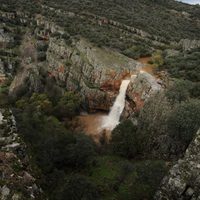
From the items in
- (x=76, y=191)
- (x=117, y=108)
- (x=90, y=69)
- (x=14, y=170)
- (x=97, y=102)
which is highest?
(x=14, y=170)

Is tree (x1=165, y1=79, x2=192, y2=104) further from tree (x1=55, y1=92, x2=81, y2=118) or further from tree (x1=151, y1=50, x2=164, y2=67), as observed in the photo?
tree (x1=55, y1=92, x2=81, y2=118)

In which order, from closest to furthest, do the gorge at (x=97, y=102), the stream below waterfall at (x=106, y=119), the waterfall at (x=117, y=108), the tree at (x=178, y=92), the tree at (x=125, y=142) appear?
the gorge at (x=97, y=102), the tree at (x=125, y=142), the tree at (x=178, y=92), the stream below waterfall at (x=106, y=119), the waterfall at (x=117, y=108)

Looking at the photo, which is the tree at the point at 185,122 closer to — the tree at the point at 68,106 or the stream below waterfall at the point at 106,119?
the stream below waterfall at the point at 106,119

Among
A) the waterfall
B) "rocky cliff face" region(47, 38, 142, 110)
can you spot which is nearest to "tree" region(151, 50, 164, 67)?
"rocky cliff face" region(47, 38, 142, 110)

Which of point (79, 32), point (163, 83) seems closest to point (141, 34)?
point (79, 32)

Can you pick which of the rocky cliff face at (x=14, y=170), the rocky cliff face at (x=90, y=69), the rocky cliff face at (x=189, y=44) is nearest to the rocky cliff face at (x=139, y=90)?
the rocky cliff face at (x=90, y=69)

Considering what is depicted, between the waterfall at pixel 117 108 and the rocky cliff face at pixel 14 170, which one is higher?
the rocky cliff face at pixel 14 170

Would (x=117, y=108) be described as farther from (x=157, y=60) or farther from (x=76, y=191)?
(x=76, y=191)

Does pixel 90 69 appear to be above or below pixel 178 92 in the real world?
below

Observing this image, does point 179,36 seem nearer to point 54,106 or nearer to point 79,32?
point 79,32

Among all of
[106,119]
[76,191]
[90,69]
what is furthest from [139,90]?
[76,191]
